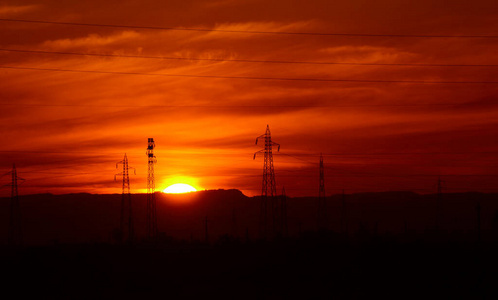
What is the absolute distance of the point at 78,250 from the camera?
179ft

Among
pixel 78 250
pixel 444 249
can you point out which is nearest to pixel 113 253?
pixel 78 250

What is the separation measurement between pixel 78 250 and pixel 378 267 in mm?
23789

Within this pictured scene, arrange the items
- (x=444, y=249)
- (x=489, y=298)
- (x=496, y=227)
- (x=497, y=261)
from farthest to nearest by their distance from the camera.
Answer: (x=496, y=227) < (x=444, y=249) < (x=497, y=261) < (x=489, y=298)

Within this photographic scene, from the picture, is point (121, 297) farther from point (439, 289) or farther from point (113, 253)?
point (439, 289)

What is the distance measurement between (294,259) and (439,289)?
11.7m

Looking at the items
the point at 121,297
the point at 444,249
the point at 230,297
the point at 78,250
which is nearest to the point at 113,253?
the point at 78,250

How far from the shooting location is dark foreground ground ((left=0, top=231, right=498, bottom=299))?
4181 centimetres

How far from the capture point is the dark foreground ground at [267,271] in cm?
4181

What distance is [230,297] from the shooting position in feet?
135

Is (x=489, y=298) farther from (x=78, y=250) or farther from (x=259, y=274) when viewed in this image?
(x=78, y=250)

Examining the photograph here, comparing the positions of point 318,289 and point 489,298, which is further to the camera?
point 318,289

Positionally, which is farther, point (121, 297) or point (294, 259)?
point (294, 259)

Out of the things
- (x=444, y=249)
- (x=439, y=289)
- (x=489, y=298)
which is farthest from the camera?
(x=444, y=249)

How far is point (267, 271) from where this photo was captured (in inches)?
1866
